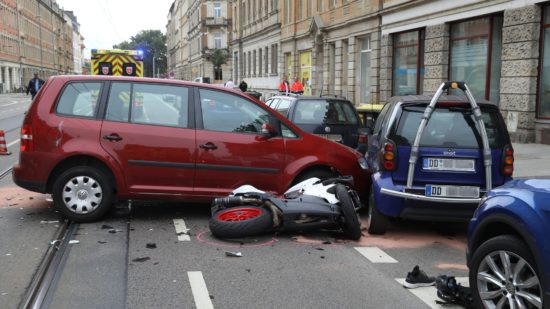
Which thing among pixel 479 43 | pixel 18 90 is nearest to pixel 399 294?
pixel 479 43

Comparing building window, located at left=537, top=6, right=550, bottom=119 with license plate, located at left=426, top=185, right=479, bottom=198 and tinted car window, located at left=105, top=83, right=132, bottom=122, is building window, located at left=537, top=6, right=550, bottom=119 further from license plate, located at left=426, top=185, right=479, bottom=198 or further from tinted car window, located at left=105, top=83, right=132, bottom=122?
tinted car window, located at left=105, top=83, right=132, bottom=122

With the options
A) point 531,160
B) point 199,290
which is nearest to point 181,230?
point 199,290

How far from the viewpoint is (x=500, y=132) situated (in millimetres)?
6348

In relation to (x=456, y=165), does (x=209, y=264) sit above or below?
below

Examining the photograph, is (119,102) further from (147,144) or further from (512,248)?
Answer: (512,248)

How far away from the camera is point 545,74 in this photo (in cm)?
1430

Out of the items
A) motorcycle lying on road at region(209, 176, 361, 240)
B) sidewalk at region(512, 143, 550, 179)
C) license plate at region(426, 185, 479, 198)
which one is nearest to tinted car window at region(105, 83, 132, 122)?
motorcycle lying on road at region(209, 176, 361, 240)

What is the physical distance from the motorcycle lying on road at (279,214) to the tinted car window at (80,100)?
204cm

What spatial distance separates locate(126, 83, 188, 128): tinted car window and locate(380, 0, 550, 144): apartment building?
10.6m

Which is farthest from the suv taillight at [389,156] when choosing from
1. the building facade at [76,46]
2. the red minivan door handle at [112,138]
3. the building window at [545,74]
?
the building facade at [76,46]

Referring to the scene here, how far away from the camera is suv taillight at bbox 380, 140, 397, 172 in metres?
6.33

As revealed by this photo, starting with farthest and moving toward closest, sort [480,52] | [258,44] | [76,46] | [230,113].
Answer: [76,46] < [258,44] < [480,52] < [230,113]

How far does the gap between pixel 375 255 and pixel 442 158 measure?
134 centimetres

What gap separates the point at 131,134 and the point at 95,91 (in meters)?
0.75
